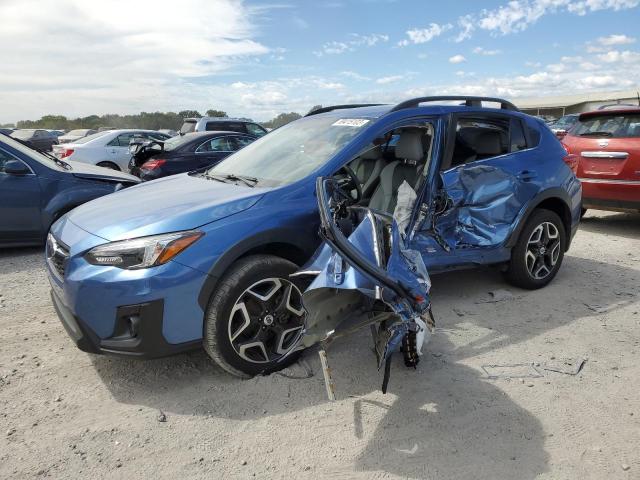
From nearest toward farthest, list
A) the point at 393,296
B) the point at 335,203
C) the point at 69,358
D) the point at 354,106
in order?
the point at 393,296, the point at 335,203, the point at 69,358, the point at 354,106

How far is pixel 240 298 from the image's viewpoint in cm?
301

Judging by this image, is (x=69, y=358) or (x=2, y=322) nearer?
(x=69, y=358)

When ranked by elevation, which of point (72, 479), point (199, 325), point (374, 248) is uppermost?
point (374, 248)

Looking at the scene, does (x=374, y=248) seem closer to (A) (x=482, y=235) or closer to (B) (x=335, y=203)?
(B) (x=335, y=203)

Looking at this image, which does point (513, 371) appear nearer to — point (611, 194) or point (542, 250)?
point (542, 250)

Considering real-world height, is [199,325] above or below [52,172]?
below

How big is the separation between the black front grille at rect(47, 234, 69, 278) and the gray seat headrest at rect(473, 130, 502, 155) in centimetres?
339

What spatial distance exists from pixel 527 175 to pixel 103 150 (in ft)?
38.7

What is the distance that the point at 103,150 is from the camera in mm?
13359

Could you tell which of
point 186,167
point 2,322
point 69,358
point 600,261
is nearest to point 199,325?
point 69,358

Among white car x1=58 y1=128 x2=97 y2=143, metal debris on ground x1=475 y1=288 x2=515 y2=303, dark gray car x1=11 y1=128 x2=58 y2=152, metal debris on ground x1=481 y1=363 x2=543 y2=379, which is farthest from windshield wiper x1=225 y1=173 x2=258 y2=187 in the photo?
dark gray car x1=11 y1=128 x2=58 y2=152

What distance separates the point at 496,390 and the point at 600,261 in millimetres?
3563

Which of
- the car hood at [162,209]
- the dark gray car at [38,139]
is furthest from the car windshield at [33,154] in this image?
the dark gray car at [38,139]

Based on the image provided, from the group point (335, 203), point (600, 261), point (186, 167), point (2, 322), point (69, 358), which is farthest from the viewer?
point (186, 167)
